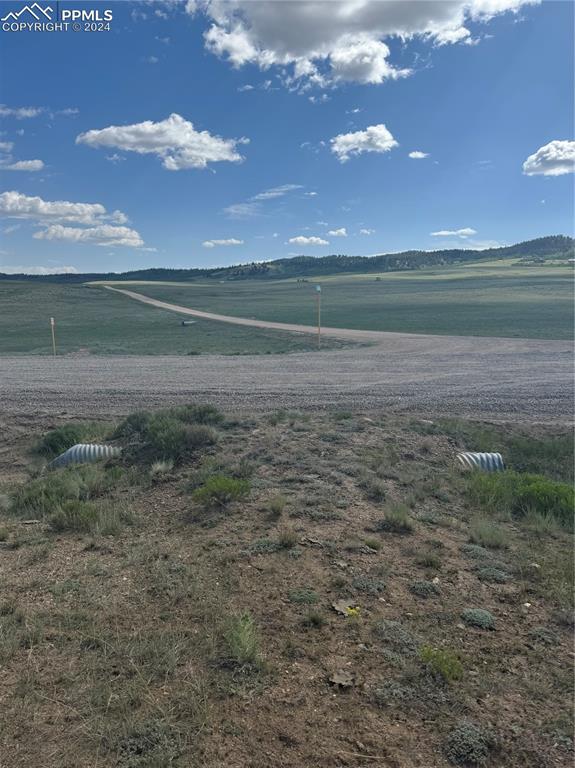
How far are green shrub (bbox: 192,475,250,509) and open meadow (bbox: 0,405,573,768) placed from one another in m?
0.02

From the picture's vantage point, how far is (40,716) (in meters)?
3.82

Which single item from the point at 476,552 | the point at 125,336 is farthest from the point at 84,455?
the point at 125,336

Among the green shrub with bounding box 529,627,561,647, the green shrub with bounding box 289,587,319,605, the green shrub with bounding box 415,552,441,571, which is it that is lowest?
the green shrub with bounding box 529,627,561,647

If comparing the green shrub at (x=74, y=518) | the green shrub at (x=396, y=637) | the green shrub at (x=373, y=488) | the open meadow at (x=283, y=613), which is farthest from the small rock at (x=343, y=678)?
the green shrub at (x=74, y=518)

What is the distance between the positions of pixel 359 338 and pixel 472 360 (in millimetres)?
10338

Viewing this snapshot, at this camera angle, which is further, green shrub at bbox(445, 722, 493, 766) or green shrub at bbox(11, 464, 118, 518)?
green shrub at bbox(11, 464, 118, 518)

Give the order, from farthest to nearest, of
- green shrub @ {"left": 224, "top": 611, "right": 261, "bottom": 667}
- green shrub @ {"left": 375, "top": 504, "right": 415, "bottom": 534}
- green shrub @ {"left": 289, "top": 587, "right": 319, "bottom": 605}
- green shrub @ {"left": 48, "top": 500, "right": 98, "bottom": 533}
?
green shrub @ {"left": 48, "top": 500, "right": 98, "bottom": 533}, green shrub @ {"left": 375, "top": 504, "right": 415, "bottom": 534}, green shrub @ {"left": 289, "top": 587, "right": 319, "bottom": 605}, green shrub @ {"left": 224, "top": 611, "right": 261, "bottom": 667}

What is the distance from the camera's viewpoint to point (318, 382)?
17.4 meters

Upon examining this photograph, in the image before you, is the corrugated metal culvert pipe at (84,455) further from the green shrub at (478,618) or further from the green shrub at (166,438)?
the green shrub at (478,618)

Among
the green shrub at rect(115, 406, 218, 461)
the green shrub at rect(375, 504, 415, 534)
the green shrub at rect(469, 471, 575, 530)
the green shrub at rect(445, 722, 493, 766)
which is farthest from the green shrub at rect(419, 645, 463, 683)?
the green shrub at rect(115, 406, 218, 461)

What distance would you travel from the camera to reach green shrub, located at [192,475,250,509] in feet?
24.5

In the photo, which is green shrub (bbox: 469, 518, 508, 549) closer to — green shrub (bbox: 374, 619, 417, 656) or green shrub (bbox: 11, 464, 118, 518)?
green shrub (bbox: 374, 619, 417, 656)

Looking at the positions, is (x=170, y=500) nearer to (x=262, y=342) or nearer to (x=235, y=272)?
(x=262, y=342)

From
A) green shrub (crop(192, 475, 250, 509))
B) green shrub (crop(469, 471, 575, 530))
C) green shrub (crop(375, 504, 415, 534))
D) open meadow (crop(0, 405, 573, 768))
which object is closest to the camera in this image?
open meadow (crop(0, 405, 573, 768))
